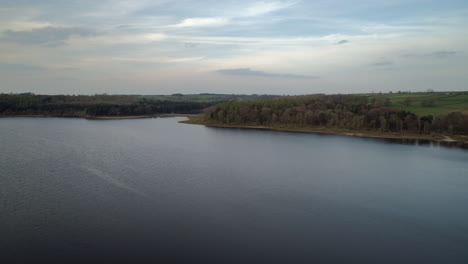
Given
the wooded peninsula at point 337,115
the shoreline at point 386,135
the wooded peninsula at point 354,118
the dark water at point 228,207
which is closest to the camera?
the dark water at point 228,207

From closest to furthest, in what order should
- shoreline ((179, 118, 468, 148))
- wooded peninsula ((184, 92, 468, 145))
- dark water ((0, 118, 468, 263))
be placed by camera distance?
dark water ((0, 118, 468, 263)) → shoreline ((179, 118, 468, 148)) → wooded peninsula ((184, 92, 468, 145))

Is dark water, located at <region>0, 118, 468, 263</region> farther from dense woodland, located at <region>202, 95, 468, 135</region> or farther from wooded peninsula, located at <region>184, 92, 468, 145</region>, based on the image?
dense woodland, located at <region>202, 95, 468, 135</region>

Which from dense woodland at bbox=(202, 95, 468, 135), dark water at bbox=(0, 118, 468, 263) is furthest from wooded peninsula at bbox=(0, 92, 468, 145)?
dark water at bbox=(0, 118, 468, 263)

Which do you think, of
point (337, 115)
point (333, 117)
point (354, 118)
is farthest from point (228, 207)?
point (337, 115)

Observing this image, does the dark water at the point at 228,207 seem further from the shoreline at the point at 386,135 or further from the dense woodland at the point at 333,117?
the dense woodland at the point at 333,117

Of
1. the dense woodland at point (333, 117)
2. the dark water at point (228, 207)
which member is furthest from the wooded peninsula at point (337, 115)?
the dark water at point (228, 207)
